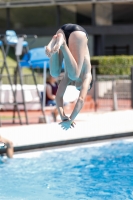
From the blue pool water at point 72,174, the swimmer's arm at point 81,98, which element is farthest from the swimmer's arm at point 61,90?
the blue pool water at point 72,174

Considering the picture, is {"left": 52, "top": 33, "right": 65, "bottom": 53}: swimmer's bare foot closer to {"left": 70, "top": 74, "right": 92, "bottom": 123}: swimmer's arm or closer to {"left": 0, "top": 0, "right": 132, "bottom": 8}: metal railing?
{"left": 70, "top": 74, "right": 92, "bottom": 123}: swimmer's arm

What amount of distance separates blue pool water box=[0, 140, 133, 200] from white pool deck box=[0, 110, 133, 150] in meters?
0.23

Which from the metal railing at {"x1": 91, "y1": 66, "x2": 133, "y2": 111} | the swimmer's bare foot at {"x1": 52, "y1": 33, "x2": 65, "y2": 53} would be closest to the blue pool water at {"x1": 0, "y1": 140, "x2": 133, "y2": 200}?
the swimmer's bare foot at {"x1": 52, "y1": 33, "x2": 65, "y2": 53}

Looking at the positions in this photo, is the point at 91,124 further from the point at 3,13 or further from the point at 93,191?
the point at 3,13

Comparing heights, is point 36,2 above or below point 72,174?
above

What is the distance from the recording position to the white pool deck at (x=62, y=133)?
1030cm

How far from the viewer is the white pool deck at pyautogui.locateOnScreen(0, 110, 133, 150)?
33.8 ft

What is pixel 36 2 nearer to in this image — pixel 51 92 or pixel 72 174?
pixel 51 92

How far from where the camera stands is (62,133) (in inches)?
427

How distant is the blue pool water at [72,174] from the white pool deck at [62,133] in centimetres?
23

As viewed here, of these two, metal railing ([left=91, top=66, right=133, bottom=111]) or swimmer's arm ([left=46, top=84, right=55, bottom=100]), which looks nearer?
swimmer's arm ([left=46, top=84, right=55, bottom=100])

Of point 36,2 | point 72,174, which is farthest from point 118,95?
point 36,2

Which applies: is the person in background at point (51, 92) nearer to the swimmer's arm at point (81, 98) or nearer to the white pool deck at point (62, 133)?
the white pool deck at point (62, 133)

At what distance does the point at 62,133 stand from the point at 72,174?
2.35 metres
